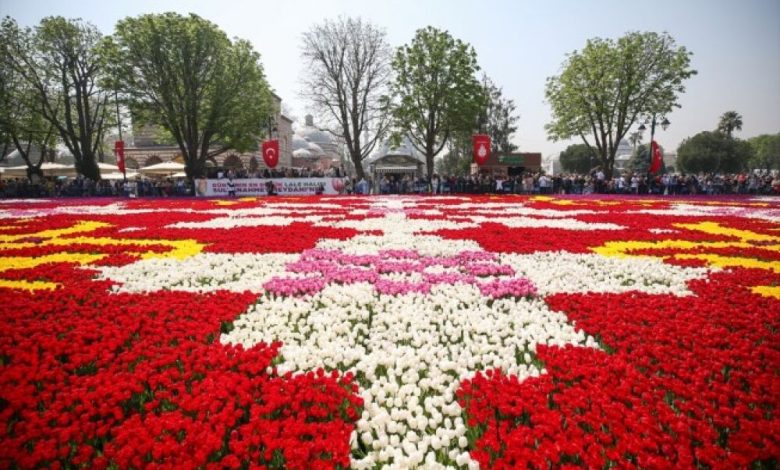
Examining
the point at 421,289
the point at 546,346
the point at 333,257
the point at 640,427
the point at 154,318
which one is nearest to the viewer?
the point at 640,427

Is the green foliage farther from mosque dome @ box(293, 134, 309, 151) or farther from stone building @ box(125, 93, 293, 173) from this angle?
mosque dome @ box(293, 134, 309, 151)

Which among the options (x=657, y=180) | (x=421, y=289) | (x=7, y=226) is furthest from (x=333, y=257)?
(x=657, y=180)

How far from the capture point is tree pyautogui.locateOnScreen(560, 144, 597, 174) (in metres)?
95.3

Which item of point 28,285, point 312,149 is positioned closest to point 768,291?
point 28,285

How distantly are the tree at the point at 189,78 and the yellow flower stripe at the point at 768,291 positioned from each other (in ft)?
126

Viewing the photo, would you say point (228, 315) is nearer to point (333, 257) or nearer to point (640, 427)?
point (333, 257)

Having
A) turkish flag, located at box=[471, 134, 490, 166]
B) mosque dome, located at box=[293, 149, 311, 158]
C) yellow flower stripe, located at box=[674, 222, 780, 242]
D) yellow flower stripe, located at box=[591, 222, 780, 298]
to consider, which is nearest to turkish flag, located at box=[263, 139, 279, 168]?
turkish flag, located at box=[471, 134, 490, 166]

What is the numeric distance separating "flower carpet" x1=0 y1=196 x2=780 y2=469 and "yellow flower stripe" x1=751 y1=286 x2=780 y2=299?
6cm

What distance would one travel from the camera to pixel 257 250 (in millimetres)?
9469

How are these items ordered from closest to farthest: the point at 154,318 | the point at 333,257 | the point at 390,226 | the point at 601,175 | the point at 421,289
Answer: the point at 154,318, the point at 421,289, the point at 333,257, the point at 390,226, the point at 601,175

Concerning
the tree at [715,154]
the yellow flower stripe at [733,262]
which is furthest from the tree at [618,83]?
the tree at [715,154]

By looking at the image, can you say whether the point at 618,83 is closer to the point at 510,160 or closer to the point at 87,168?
the point at 510,160

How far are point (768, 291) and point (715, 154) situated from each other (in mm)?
94590

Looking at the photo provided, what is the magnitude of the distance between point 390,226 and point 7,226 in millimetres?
12071
